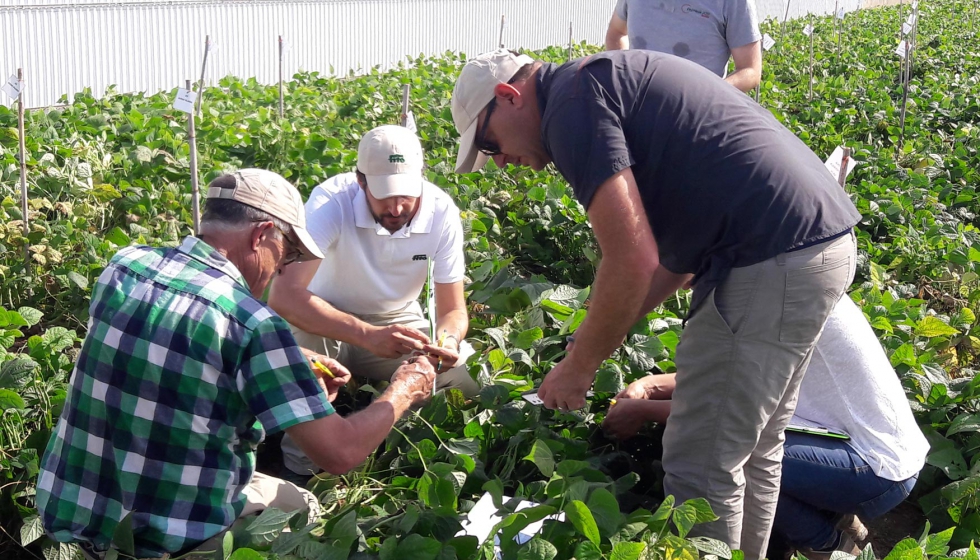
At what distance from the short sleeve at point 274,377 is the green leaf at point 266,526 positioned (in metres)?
0.17

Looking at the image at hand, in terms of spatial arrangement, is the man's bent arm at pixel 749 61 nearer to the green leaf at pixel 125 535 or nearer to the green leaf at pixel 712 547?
the green leaf at pixel 712 547

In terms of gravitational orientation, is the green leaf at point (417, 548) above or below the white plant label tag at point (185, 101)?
below

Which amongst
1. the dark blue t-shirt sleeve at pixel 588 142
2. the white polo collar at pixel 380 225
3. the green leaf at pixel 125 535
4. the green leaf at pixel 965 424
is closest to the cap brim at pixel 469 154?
the dark blue t-shirt sleeve at pixel 588 142

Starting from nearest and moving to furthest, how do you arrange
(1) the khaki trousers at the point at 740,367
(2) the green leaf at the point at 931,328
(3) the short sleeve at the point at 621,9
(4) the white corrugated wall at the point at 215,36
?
(1) the khaki trousers at the point at 740,367, (2) the green leaf at the point at 931,328, (3) the short sleeve at the point at 621,9, (4) the white corrugated wall at the point at 215,36

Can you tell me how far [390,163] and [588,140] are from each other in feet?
3.52

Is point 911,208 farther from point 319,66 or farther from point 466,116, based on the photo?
point 319,66

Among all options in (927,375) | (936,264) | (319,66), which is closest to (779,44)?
(319,66)

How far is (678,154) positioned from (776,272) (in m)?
0.33

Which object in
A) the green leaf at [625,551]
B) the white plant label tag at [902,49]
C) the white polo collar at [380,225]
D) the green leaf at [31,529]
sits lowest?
the green leaf at [31,529]

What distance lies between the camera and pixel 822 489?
252 cm

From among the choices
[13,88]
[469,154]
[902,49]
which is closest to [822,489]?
[469,154]

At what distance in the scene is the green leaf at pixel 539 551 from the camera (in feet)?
6.25

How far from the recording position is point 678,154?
6.93ft

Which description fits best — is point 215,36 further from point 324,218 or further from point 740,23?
point 324,218
